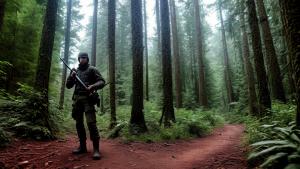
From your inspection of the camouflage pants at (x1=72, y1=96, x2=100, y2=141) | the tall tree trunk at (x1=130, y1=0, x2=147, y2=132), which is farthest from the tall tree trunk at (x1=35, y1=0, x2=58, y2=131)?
the tall tree trunk at (x1=130, y1=0, x2=147, y2=132)

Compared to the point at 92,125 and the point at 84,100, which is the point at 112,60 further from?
the point at 92,125

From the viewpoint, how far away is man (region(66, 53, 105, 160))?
7117 mm

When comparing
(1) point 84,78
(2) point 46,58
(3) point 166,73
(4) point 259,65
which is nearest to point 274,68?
(4) point 259,65

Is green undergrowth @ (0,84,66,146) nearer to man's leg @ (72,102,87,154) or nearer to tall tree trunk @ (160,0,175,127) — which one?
man's leg @ (72,102,87,154)

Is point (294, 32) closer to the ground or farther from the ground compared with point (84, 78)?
farther from the ground

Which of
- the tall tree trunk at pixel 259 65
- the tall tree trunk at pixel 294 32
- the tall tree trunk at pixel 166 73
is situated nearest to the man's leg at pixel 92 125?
the tall tree trunk at pixel 294 32

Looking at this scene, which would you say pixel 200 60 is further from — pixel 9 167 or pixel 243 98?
pixel 9 167

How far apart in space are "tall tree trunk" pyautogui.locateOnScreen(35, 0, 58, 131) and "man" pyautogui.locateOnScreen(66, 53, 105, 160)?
233 cm

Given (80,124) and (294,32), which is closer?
(294,32)

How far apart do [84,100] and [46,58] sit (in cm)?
331

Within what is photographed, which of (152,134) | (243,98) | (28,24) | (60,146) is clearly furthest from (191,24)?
(60,146)

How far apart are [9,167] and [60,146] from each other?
225 cm

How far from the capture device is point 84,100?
285 inches

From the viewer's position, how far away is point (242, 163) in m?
6.25
